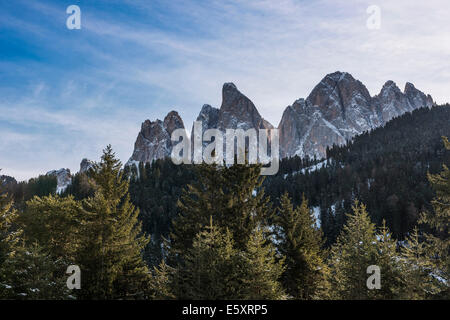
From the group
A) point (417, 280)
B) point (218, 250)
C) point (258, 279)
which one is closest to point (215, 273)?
point (218, 250)

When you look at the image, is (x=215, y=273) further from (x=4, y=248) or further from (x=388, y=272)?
(x=4, y=248)

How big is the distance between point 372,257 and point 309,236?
20.7 ft

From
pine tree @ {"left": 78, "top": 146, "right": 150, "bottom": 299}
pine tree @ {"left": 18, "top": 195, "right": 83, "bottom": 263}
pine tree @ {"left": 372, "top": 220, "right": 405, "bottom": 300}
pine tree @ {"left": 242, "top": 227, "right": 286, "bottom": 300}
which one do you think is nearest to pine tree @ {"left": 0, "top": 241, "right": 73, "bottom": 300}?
pine tree @ {"left": 78, "top": 146, "right": 150, "bottom": 299}

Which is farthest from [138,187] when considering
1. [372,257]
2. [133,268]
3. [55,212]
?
[372,257]

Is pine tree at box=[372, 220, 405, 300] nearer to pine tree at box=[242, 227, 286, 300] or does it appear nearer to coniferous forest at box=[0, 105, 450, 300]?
coniferous forest at box=[0, 105, 450, 300]

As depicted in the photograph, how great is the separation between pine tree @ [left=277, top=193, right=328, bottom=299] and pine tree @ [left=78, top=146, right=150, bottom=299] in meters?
8.97

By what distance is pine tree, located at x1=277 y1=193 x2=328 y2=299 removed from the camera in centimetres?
1883

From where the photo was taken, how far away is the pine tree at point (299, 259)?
741 inches

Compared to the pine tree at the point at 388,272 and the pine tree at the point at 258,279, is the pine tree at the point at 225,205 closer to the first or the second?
the pine tree at the point at 258,279

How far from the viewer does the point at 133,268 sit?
18.5m

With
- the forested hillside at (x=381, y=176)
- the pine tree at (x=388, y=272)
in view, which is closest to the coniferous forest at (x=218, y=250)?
the pine tree at (x=388, y=272)

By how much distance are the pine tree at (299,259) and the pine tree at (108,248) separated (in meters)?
8.97

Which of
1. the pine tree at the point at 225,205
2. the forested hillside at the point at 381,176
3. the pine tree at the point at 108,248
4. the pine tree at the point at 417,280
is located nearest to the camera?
the pine tree at the point at 417,280

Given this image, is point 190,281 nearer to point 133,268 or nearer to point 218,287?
point 218,287
